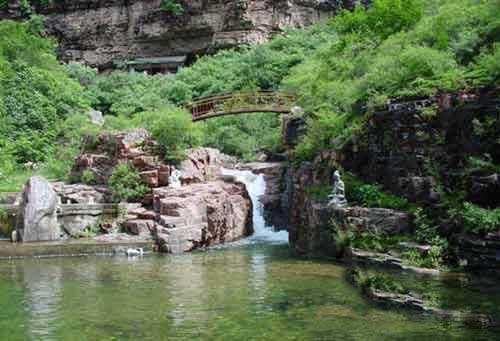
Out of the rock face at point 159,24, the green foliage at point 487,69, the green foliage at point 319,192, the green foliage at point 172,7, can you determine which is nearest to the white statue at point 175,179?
the green foliage at point 319,192

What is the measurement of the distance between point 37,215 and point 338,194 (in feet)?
34.5

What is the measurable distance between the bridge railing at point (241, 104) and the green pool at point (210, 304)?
570 inches

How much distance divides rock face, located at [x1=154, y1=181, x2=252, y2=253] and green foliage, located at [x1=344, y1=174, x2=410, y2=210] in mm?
5640

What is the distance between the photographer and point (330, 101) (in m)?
24.5

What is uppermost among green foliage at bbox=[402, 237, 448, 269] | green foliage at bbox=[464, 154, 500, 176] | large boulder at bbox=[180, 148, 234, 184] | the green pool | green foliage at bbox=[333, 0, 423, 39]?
green foliage at bbox=[333, 0, 423, 39]

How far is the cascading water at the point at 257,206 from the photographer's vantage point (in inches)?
1035

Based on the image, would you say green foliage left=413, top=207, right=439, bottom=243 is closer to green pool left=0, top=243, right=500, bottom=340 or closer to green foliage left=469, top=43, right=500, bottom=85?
green pool left=0, top=243, right=500, bottom=340

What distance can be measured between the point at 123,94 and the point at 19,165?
41.1 feet

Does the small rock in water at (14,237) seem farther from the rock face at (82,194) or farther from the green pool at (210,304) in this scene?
the green pool at (210,304)

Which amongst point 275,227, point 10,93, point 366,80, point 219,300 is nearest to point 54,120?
point 10,93

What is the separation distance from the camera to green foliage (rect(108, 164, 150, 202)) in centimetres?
2434

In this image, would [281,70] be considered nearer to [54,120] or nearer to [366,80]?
[54,120]

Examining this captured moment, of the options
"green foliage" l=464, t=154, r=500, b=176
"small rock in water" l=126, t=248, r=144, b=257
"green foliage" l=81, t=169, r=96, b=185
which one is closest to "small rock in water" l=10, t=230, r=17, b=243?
"green foliage" l=81, t=169, r=96, b=185

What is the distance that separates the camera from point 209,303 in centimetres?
1345
